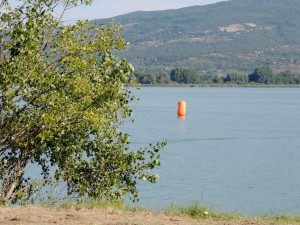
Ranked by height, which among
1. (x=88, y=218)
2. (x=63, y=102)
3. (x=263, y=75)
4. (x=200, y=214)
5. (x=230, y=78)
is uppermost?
(x=63, y=102)

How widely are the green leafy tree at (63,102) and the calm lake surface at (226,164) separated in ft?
9.85

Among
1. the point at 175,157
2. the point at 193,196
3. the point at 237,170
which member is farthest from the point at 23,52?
the point at 175,157

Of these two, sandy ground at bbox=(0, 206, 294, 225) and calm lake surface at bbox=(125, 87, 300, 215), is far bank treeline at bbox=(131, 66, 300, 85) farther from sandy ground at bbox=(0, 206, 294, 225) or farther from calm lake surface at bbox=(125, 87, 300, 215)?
sandy ground at bbox=(0, 206, 294, 225)

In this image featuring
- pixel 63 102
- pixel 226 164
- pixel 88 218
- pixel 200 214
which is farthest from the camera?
pixel 226 164

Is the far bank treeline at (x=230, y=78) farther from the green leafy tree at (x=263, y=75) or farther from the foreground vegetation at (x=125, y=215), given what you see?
the foreground vegetation at (x=125, y=215)

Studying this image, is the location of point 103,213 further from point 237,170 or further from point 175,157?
point 175,157

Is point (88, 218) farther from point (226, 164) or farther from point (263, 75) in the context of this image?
point (263, 75)

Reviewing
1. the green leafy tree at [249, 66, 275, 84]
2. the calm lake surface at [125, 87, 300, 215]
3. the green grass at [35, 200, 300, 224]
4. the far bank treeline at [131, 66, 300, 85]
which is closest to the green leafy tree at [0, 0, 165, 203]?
the green grass at [35, 200, 300, 224]

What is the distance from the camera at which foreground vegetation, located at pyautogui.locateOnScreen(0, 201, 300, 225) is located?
35.0ft

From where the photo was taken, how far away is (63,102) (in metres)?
12.8

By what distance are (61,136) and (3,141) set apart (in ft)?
3.49

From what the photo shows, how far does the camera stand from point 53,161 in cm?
1451

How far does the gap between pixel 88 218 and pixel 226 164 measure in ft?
69.4

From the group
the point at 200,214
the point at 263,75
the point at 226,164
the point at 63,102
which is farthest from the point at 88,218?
the point at 263,75
